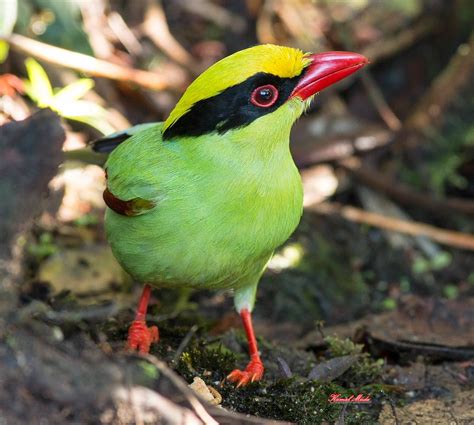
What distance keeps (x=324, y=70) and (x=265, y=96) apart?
353 millimetres

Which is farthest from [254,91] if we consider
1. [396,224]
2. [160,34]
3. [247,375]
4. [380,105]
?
[160,34]

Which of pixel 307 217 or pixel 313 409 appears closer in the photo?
pixel 313 409

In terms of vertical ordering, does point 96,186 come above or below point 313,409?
above

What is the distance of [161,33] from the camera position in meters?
7.98

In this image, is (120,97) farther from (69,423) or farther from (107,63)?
(69,423)

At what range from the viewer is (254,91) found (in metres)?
3.60

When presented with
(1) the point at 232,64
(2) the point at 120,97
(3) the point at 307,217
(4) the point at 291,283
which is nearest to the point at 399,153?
(3) the point at 307,217

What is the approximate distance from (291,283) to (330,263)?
1.33ft

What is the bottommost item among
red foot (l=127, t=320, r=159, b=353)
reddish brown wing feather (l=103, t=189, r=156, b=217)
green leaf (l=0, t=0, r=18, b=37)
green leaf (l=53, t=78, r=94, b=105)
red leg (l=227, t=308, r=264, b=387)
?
red leg (l=227, t=308, r=264, b=387)

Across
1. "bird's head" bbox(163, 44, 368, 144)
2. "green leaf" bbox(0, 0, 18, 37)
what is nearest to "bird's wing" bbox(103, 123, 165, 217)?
"bird's head" bbox(163, 44, 368, 144)

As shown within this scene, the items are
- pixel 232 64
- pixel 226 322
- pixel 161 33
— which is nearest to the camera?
pixel 232 64

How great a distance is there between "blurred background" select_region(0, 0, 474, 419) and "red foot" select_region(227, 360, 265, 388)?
64 cm

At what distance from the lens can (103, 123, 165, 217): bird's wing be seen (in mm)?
3701

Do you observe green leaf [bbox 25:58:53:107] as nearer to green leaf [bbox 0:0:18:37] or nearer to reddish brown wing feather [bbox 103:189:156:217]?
green leaf [bbox 0:0:18:37]
